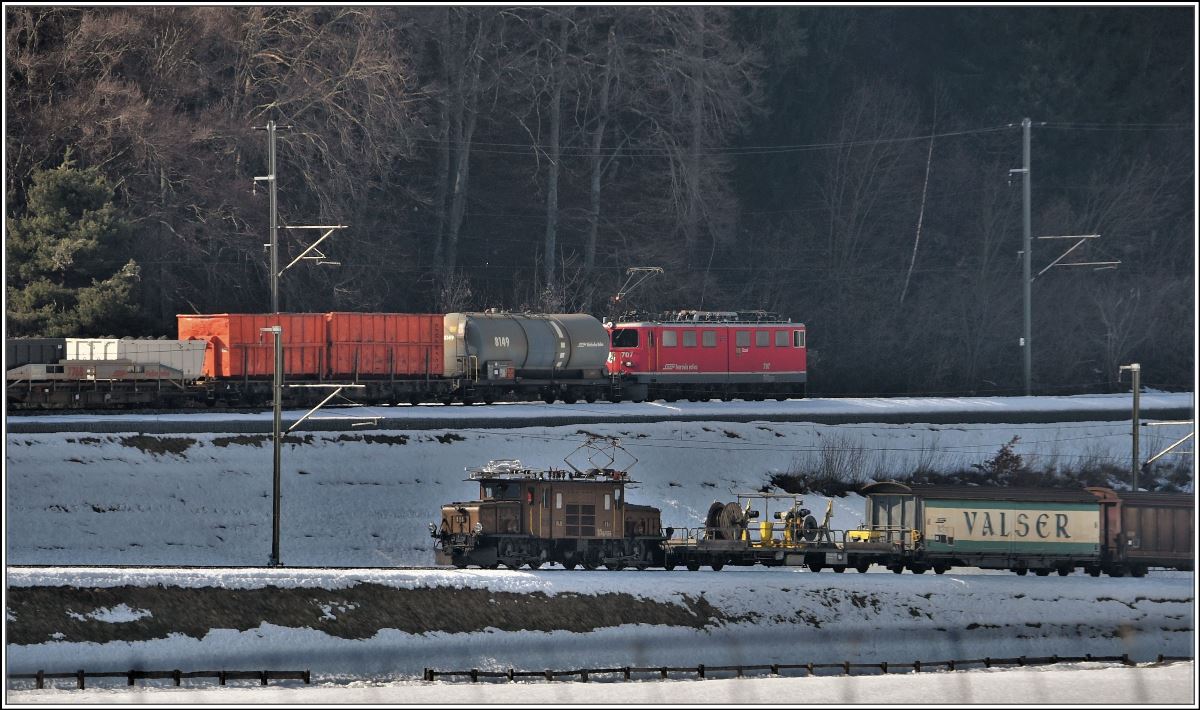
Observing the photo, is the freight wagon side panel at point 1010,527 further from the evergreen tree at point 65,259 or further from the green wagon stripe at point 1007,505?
the evergreen tree at point 65,259

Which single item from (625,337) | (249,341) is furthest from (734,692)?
(625,337)

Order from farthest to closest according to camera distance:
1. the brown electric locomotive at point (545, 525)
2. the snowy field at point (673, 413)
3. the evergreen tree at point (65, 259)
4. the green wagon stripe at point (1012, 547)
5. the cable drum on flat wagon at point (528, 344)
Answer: the cable drum on flat wagon at point (528, 344)
the evergreen tree at point (65, 259)
the snowy field at point (673, 413)
the green wagon stripe at point (1012, 547)
the brown electric locomotive at point (545, 525)

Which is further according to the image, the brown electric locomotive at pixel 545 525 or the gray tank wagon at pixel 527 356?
the gray tank wagon at pixel 527 356

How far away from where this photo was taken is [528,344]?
5991 centimetres

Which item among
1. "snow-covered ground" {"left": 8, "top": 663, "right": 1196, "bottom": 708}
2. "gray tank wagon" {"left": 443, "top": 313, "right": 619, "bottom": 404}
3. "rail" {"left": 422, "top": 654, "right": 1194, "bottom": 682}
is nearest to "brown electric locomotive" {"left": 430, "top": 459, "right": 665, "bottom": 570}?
"rail" {"left": 422, "top": 654, "right": 1194, "bottom": 682}

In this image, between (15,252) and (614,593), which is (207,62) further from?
(614,593)

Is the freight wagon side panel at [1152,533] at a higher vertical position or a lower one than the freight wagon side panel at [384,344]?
lower

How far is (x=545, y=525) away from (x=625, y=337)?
21427 millimetres

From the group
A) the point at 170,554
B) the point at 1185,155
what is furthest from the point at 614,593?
the point at 1185,155

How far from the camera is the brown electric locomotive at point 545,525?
42.7 m

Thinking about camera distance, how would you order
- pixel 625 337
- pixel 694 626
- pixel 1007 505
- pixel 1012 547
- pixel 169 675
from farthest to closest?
pixel 625 337
pixel 1012 547
pixel 1007 505
pixel 694 626
pixel 169 675

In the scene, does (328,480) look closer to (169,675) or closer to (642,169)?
(169,675)

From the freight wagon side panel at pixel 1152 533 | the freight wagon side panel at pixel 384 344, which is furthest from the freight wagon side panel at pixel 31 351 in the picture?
the freight wagon side panel at pixel 1152 533

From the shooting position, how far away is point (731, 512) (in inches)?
1753
